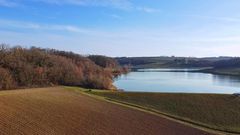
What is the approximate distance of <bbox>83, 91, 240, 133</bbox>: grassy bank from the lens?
3261cm

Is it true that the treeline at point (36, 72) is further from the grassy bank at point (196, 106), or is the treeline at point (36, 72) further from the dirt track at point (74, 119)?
the dirt track at point (74, 119)

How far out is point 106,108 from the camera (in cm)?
3288

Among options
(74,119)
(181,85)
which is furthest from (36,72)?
(74,119)

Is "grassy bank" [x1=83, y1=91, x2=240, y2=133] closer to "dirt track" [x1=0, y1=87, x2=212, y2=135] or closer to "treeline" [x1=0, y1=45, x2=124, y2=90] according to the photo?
"dirt track" [x1=0, y1=87, x2=212, y2=135]

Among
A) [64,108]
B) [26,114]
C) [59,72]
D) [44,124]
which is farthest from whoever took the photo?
[59,72]

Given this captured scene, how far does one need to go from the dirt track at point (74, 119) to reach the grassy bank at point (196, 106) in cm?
425

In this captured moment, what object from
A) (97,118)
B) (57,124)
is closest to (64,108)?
(97,118)

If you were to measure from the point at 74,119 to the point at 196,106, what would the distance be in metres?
15.9

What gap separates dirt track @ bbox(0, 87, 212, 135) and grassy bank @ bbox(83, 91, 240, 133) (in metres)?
4.25

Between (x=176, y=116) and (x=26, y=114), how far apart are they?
13.5 meters

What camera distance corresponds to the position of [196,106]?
38.2 m

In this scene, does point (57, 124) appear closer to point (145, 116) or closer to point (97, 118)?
point (97, 118)

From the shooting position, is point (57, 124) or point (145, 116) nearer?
point (57, 124)

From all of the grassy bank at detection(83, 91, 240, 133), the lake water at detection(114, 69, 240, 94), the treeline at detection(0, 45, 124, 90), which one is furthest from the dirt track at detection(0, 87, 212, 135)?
the lake water at detection(114, 69, 240, 94)
